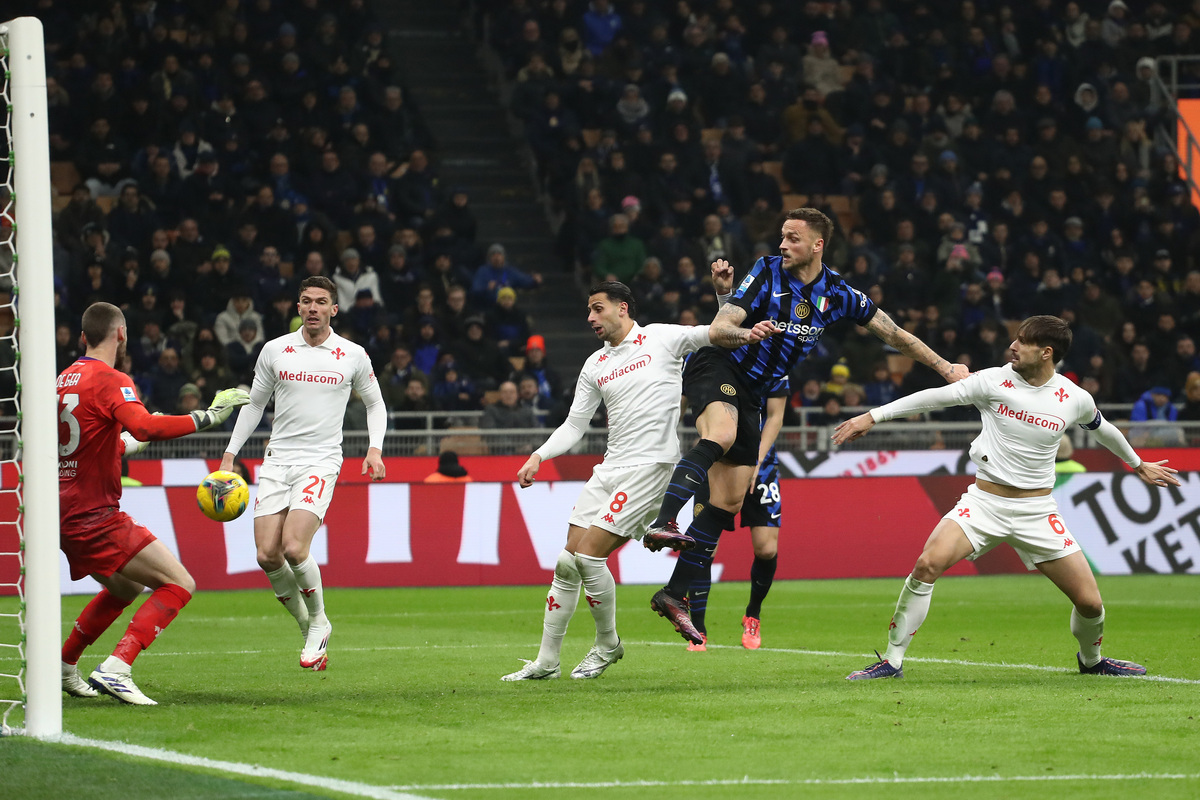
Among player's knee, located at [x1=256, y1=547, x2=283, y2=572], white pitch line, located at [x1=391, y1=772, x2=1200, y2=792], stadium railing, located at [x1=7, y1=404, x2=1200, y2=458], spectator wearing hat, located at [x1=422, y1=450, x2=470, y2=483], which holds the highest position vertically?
white pitch line, located at [x1=391, y1=772, x2=1200, y2=792]

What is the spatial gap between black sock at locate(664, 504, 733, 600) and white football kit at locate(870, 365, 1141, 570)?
1.52 metres

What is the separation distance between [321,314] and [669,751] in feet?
15.1

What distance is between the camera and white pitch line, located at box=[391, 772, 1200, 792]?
5.91 m

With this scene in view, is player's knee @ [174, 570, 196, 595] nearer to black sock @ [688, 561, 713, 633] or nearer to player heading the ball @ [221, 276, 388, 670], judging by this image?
player heading the ball @ [221, 276, 388, 670]

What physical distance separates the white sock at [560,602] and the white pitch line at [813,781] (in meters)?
3.21

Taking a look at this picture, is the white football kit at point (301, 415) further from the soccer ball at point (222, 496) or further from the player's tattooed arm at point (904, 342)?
the player's tattooed arm at point (904, 342)

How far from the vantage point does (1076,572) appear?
365 inches

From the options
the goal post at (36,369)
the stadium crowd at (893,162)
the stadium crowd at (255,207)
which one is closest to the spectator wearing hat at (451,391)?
the stadium crowd at (255,207)

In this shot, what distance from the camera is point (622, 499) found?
30.0ft

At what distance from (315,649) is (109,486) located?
7.53ft

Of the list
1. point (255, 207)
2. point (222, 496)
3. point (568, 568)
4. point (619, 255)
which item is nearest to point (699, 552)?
point (568, 568)

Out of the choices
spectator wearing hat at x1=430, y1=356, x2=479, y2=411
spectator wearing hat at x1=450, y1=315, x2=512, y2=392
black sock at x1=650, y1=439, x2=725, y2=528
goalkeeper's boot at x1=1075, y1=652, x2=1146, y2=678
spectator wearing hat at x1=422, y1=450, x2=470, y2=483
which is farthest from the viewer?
spectator wearing hat at x1=450, y1=315, x2=512, y2=392

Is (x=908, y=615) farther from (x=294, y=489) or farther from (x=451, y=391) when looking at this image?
(x=451, y=391)

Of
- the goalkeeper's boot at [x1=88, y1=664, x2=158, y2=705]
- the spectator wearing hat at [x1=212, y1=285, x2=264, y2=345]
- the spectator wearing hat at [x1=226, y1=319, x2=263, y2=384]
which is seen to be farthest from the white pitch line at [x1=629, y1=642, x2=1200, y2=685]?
the spectator wearing hat at [x1=212, y1=285, x2=264, y2=345]
